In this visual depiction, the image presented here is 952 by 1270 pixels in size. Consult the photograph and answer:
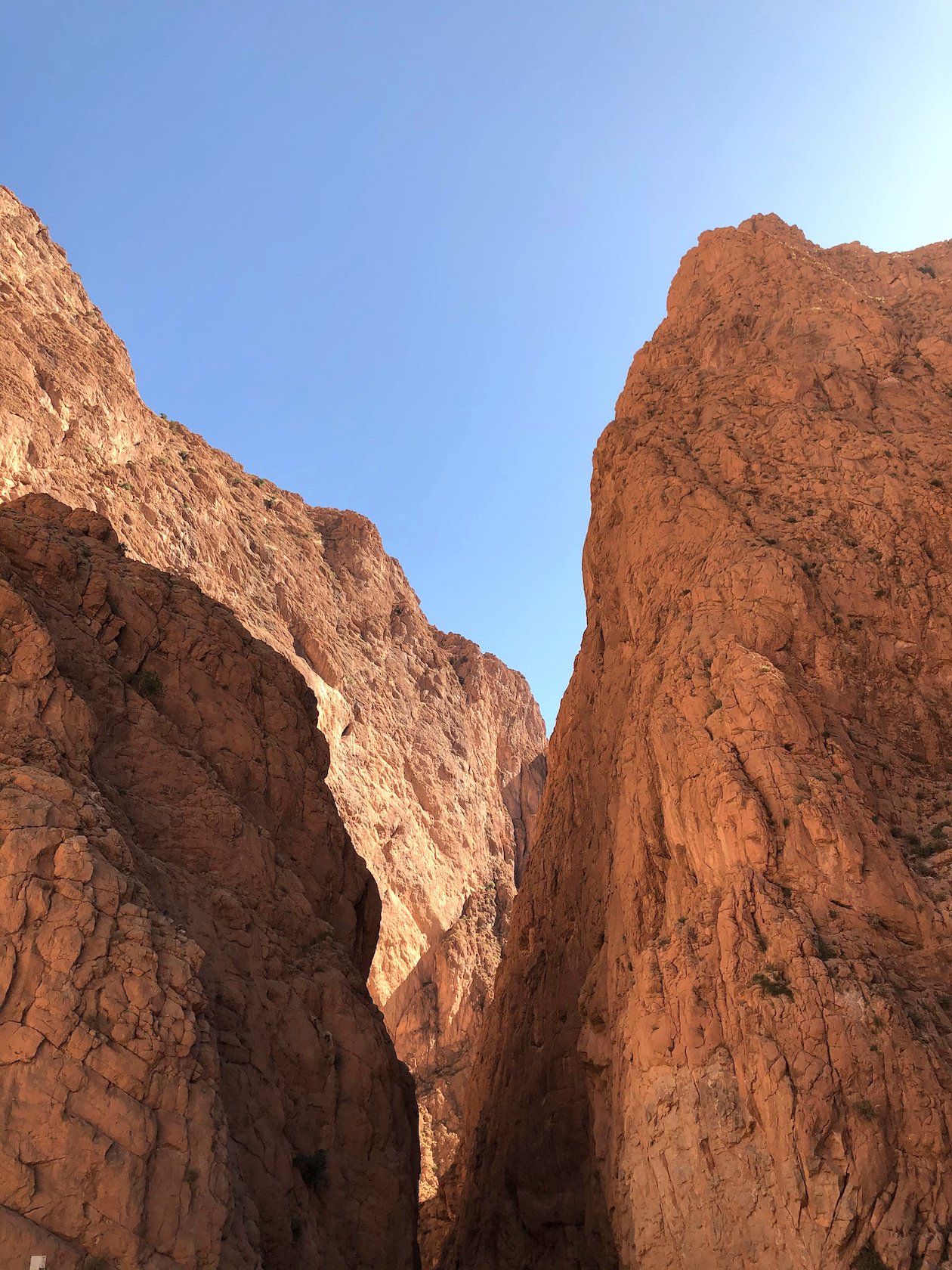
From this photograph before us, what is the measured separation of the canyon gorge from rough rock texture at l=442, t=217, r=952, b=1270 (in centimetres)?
8

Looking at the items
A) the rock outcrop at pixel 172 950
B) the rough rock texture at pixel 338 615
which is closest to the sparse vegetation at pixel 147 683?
the rock outcrop at pixel 172 950

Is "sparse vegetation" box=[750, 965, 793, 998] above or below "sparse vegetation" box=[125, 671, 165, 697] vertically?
below

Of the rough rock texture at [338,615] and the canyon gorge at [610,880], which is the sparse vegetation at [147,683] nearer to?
the canyon gorge at [610,880]

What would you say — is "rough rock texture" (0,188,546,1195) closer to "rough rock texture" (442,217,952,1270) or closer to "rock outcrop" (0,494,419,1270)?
"rock outcrop" (0,494,419,1270)

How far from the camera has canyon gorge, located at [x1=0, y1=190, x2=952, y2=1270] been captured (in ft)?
44.2

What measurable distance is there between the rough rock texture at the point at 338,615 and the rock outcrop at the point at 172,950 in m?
14.1

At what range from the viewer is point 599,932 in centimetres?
2564

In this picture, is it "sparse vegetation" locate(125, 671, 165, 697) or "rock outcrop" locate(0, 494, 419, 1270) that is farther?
"sparse vegetation" locate(125, 671, 165, 697)

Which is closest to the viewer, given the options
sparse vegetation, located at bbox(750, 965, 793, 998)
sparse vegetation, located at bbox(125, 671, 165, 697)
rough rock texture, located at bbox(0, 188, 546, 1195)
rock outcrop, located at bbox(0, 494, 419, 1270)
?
rock outcrop, located at bbox(0, 494, 419, 1270)

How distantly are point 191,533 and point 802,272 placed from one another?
29.1 metres

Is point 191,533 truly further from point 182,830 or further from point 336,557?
point 182,830

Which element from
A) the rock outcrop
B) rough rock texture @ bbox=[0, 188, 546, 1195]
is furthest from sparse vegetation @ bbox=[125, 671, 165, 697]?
rough rock texture @ bbox=[0, 188, 546, 1195]

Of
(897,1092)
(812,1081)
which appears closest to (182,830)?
(812,1081)

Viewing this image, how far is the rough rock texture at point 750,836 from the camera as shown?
1544cm
